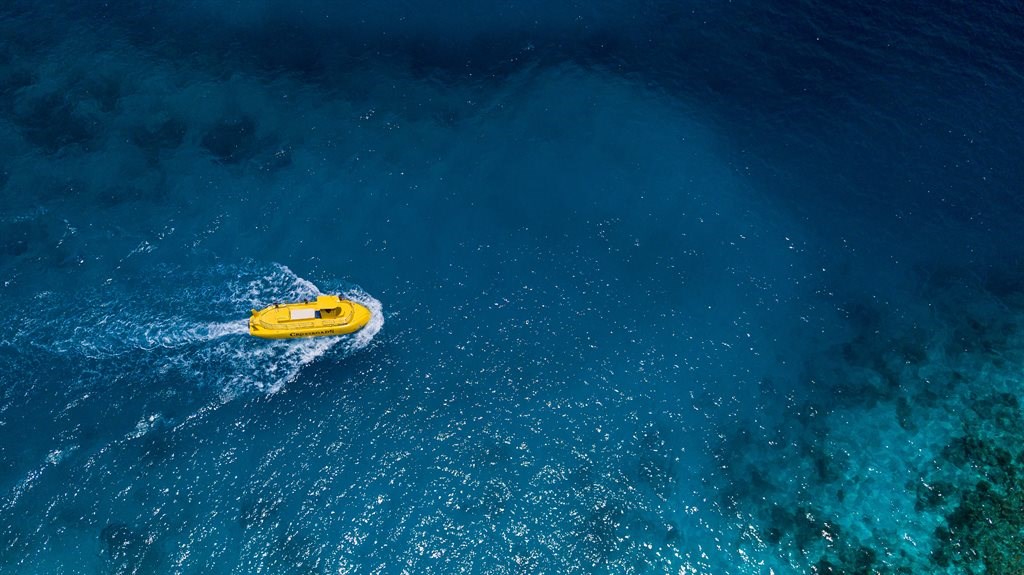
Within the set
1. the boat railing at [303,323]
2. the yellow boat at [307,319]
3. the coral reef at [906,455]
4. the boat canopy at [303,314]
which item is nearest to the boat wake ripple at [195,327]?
the yellow boat at [307,319]

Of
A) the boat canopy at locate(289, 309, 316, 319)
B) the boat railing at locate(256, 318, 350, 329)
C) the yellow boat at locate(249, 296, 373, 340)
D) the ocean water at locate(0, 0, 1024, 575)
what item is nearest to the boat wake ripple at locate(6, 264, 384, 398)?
the ocean water at locate(0, 0, 1024, 575)

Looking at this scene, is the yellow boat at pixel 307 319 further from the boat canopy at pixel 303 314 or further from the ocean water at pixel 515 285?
the ocean water at pixel 515 285

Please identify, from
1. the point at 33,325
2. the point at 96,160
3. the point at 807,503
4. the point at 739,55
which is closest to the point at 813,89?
the point at 739,55

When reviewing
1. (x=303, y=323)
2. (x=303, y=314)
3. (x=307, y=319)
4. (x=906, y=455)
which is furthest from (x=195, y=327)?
(x=906, y=455)

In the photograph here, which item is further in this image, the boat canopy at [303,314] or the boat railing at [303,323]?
the boat railing at [303,323]

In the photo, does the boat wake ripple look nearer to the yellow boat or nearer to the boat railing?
the yellow boat

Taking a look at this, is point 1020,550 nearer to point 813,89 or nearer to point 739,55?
point 813,89
